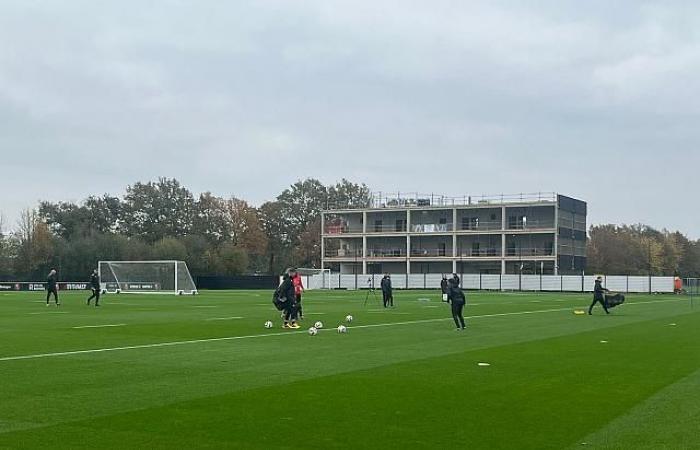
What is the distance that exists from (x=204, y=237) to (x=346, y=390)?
11473cm

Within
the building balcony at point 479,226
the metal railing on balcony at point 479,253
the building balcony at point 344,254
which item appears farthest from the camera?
the building balcony at point 344,254

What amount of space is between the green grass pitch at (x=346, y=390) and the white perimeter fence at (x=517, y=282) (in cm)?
6294

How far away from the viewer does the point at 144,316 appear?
34.6 m

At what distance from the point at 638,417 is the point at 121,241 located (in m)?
101

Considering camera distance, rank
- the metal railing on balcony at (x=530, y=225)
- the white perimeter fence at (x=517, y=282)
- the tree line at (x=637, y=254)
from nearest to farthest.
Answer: the white perimeter fence at (x=517, y=282)
the metal railing on balcony at (x=530, y=225)
the tree line at (x=637, y=254)

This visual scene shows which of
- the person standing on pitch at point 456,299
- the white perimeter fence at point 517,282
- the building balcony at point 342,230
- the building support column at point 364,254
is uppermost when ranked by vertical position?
the building balcony at point 342,230

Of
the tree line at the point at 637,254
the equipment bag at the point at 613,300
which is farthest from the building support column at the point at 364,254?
the equipment bag at the point at 613,300

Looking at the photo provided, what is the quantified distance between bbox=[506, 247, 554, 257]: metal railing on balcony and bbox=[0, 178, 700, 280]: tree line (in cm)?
2707

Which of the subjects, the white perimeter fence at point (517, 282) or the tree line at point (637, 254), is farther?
Answer: the tree line at point (637, 254)

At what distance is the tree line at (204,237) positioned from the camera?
105 m

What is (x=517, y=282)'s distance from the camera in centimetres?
9650

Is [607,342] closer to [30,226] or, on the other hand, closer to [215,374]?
[215,374]

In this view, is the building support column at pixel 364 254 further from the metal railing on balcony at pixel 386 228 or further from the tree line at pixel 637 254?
the tree line at pixel 637 254

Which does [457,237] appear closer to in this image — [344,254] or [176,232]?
[344,254]
